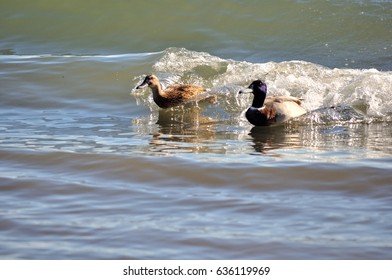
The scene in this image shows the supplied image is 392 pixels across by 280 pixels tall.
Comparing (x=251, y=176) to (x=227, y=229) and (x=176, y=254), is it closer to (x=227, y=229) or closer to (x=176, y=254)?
(x=227, y=229)

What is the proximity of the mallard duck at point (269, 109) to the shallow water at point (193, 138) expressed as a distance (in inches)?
5.6

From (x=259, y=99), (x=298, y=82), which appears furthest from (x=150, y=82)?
(x=298, y=82)

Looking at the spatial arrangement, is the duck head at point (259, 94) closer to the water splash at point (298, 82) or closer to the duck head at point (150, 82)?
the water splash at point (298, 82)

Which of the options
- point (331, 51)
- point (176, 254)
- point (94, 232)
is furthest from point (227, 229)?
point (331, 51)

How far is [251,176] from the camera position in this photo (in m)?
6.96

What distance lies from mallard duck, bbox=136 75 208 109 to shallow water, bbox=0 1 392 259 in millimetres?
146

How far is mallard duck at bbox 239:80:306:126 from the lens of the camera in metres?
9.77

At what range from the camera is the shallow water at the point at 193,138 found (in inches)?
218

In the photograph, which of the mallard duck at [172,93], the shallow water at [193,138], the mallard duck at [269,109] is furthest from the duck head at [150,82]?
the mallard duck at [269,109]

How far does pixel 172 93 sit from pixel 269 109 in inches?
71.3

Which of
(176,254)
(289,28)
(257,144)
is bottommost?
(176,254)

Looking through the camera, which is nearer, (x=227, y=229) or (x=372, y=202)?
(x=227, y=229)

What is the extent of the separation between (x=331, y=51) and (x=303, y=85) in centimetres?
303

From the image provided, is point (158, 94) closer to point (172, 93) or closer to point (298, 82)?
point (172, 93)
